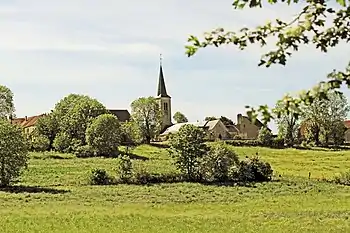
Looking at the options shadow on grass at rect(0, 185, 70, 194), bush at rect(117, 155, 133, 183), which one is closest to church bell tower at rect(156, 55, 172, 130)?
bush at rect(117, 155, 133, 183)

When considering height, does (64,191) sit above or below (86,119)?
below

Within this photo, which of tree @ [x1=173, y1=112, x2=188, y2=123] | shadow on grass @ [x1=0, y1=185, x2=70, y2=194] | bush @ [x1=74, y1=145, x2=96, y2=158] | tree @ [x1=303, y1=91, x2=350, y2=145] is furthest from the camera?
tree @ [x1=173, y1=112, x2=188, y2=123]

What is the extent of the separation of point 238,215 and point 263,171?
27441 mm

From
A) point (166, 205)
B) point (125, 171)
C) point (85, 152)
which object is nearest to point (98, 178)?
point (125, 171)

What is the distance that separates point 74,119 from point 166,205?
57.3 meters

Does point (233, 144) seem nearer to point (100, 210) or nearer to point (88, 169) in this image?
point (88, 169)

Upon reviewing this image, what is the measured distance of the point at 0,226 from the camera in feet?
97.8

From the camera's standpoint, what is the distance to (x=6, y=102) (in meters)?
105

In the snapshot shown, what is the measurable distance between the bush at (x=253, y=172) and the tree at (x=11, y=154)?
20.8 meters

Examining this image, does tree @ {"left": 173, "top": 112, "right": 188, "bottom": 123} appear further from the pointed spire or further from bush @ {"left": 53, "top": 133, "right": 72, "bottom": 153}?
bush @ {"left": 53, "top": 133, "right": 72, "bottom": 153}

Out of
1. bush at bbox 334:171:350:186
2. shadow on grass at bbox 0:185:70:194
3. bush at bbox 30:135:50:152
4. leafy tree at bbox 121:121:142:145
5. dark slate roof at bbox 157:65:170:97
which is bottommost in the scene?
shadow on grass at bbox 0:185:70:194

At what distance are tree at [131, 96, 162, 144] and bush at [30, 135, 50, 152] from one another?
24.3 metres

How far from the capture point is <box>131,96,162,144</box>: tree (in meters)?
116

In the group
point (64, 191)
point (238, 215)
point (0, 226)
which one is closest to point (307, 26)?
point (0, 226)
